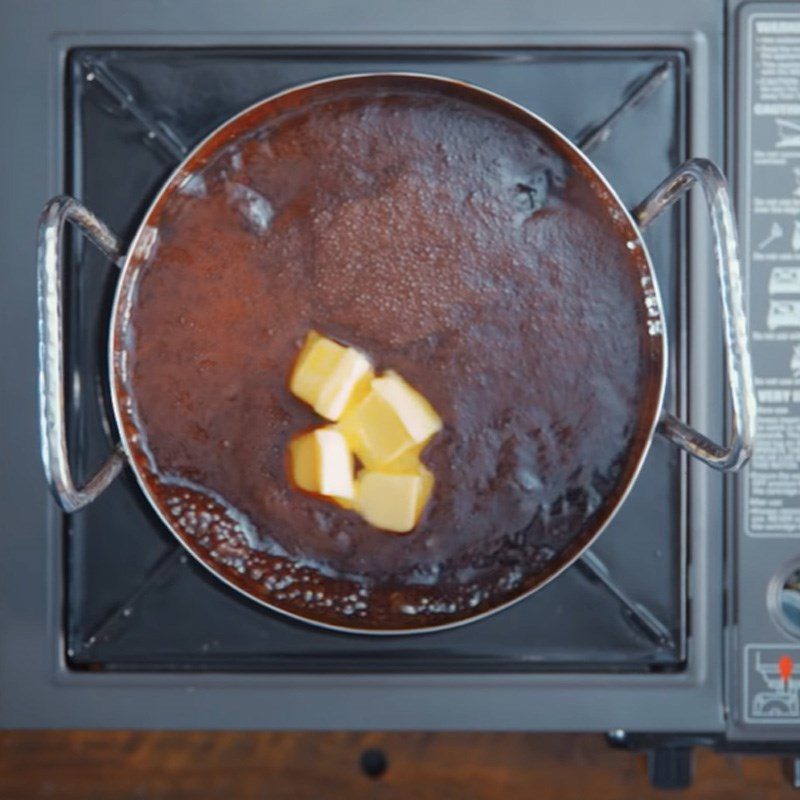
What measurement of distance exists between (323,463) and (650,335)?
264 mm

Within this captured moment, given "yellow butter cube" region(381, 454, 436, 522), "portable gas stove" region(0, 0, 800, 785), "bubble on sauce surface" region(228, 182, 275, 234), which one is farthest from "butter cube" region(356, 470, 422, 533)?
"bubble on sauce surface" region(228, 182, 275, 234)

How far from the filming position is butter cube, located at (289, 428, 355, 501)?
801mm

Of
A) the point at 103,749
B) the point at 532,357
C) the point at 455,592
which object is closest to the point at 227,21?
the point at 532,357

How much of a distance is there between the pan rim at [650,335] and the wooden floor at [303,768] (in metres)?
0.26

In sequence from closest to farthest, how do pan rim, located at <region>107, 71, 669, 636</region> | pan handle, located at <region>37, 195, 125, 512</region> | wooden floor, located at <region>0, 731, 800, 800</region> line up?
1. pan handle, located at <region>37, 195, 125, 512</region>
2. pan rim, located at <region>107, 71, 669, 636</region>
3. wooden floor, located at <region>0, 731, 800, 800</region>

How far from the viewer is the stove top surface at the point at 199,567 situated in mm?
832

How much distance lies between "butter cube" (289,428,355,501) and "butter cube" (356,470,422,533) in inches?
0.4

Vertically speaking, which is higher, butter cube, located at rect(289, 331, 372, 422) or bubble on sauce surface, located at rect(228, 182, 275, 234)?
bubble on sauce surface, located at rect(228, 182, 275, 234)

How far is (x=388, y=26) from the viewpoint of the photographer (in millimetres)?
829

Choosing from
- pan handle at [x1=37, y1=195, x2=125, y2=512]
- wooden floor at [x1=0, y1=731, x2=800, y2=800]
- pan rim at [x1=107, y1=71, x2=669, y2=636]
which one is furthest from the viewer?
wooden floor at [x1=0, y1=731, x2=800, y2=800]

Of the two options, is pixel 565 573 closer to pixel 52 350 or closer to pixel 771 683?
pixel 771 683

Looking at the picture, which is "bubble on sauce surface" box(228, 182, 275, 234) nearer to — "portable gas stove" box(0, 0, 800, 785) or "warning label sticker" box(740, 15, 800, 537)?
"portable gas stove" box(0, 0, 800, 785)

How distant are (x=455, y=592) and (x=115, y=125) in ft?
1.47

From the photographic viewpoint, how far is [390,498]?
32.1 inches
